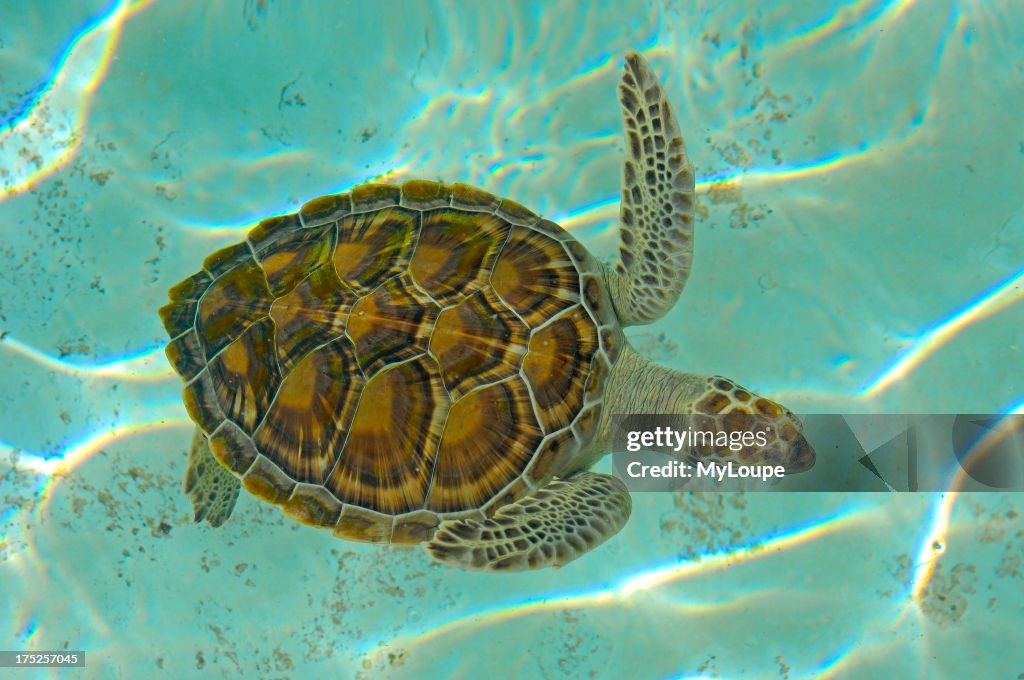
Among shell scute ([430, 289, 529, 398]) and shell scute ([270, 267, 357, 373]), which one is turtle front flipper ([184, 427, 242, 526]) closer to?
shell scute ([270, 267, 357, 373])

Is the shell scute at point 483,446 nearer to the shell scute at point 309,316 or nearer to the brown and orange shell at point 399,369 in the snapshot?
the brown and orange shell at point 399,369

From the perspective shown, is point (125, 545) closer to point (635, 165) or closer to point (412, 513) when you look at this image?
point (412, 513)

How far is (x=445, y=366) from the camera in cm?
256

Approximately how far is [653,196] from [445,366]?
49.0 inches

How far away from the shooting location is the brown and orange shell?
2568 mm

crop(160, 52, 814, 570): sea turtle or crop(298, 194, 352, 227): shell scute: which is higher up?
crop(298, 194, 352, 227): shell scute

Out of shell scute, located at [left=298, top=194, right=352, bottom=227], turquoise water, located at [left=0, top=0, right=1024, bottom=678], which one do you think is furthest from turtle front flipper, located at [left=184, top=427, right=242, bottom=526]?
shell scute, located at [left=298, top=194, right=352, bottom=227]

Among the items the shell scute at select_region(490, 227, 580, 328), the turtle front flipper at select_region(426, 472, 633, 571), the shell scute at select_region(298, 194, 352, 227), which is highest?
the shell scute at select_region(298, 194, 352, 227)

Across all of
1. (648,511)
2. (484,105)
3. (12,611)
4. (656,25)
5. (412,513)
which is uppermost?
(656,25)

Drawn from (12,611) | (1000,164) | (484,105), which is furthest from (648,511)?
(12,611)

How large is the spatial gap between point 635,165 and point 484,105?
44.9 inches

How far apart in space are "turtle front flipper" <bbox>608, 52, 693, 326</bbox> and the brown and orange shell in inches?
10.8

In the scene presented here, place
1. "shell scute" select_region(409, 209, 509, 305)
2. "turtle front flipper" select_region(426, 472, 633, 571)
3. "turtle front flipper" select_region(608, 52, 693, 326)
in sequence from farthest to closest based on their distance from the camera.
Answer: "turtle front flipper" select_region(608, 52, 693, 326)
"shell scute" select_region(409, 209, 509, 305)
"turtle front flipper" select_region(426, 472, 633, 571)

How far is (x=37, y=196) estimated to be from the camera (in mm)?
3803
